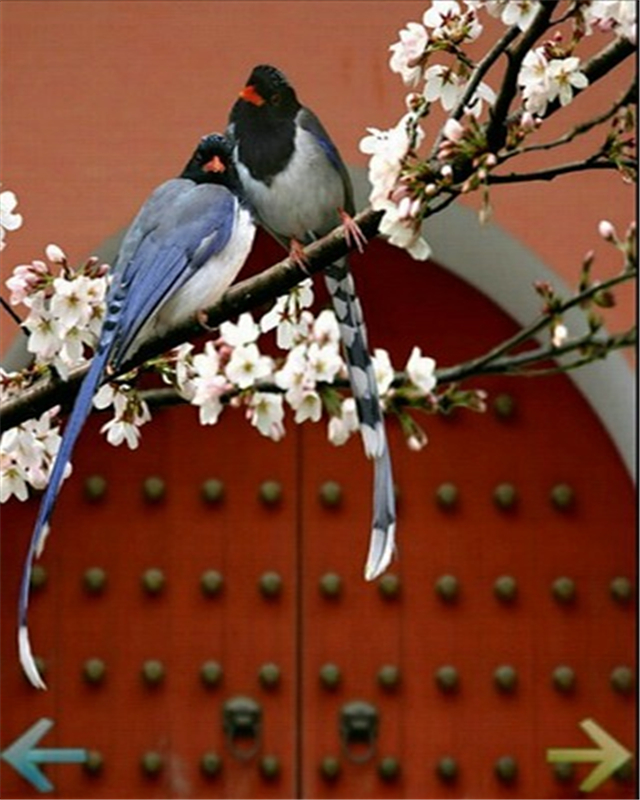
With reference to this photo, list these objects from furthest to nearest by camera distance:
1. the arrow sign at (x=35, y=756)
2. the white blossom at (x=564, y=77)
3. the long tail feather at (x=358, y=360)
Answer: the arrow sign at (x=35, y=756) → the long tail feather at (x=358, y=360) → the white blossom at (x=564, y=77)

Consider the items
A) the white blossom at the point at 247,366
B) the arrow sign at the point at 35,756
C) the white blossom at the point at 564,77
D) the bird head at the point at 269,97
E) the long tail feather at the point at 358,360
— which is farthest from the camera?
the arrow sign at the point at 35,756

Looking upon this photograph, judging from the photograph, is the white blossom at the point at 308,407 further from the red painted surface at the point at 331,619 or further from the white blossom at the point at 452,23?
the red painted surface at the point at 331,619

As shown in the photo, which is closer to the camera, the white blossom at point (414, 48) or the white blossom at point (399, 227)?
the white blossom at point (399, 227)

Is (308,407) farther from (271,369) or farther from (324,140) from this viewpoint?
(324,140)

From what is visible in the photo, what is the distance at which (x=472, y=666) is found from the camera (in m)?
3.00

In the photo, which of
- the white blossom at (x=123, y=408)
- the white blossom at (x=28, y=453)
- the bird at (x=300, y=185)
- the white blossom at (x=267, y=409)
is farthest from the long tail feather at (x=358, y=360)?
the white blossom at (x=28, y=453)

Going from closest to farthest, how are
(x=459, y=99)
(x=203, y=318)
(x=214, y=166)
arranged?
(x=459, y=99), (x=203, y=318), (x=214, y=166)

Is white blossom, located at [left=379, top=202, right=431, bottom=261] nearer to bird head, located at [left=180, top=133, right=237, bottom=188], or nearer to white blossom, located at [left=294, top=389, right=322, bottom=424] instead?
white blossom, located at [left=294, top=389, right=322, bottom=424]

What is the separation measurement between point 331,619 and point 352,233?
93 cm

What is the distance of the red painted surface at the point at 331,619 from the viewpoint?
2986 millimetres

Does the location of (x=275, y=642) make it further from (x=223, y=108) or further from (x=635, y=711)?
(x=223, y=108)

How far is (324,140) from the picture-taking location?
2.39 metres

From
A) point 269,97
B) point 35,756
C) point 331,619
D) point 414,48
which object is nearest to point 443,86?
point 414,48

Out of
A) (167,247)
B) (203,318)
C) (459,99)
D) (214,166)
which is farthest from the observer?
(214,166)
